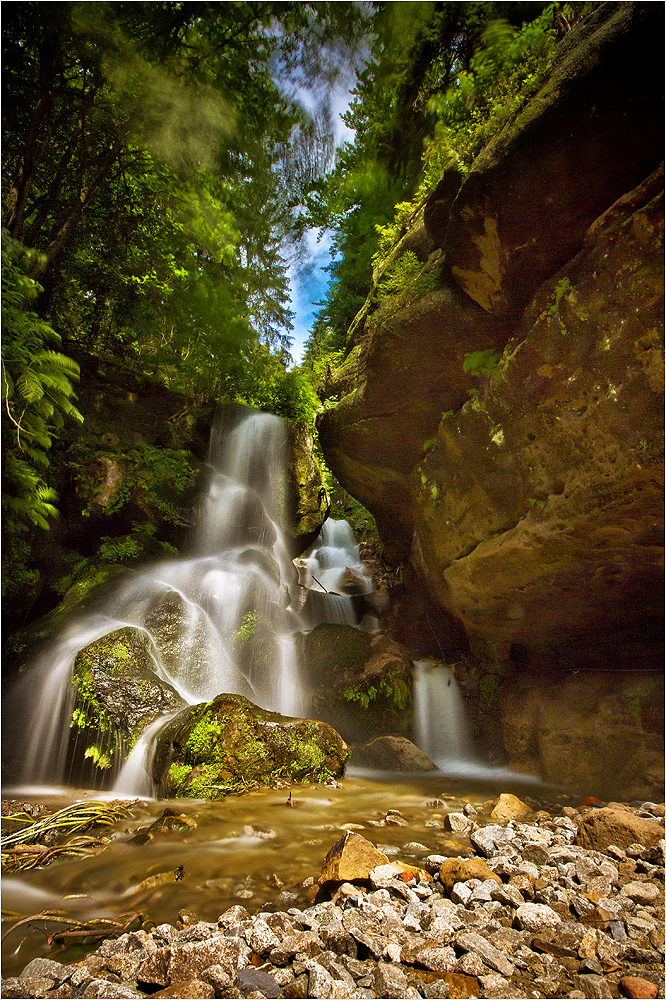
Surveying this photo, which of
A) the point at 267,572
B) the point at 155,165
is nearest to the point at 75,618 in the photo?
the point at 267,572

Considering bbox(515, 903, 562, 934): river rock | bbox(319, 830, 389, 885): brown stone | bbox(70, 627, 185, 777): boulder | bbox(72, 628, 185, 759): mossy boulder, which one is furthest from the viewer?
bbox(72, 628, 185, 759): mossy boulder

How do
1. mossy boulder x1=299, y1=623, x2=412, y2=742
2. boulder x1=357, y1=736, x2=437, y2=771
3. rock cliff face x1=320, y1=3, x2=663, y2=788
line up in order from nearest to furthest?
rock cliff face x1=320, y1=3, x2=663, y2=788, boulder x1=357, y1=736, x2=437, y2=771, mossy boulder x1=299, y1=623, x2=412, y2=742

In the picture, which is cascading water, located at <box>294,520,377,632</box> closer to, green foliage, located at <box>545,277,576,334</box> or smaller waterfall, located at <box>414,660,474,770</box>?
smaller waterfall, located at <box>414,660,474,770</box>

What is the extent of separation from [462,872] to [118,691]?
15.6 ft

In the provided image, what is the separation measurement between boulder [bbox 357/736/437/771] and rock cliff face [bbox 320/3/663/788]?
2023 millimetres

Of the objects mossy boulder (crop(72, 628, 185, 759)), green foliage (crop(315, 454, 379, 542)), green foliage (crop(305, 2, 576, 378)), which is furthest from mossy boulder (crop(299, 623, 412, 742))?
green foliage (crop(305, 2, 576, 378))

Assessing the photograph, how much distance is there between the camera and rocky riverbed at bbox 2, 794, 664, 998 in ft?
5.66

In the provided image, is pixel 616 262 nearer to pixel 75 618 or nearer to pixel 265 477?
pixel 75 618

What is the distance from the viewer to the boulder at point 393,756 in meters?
6.14

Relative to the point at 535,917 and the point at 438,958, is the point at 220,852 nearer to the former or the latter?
the point at 438,958

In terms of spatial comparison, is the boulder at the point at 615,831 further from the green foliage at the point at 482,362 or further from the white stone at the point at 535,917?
the green foliage at the point at 482,362

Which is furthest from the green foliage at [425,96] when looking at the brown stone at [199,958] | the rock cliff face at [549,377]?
the brown stone at [199,958]

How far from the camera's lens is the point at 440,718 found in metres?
7.28

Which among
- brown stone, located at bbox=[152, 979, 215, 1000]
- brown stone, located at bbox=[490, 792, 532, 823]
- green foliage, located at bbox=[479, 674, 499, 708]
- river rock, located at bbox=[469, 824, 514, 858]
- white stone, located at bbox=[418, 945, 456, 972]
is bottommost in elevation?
brown stone, located at bbox=[490, 792, 532, 823]
